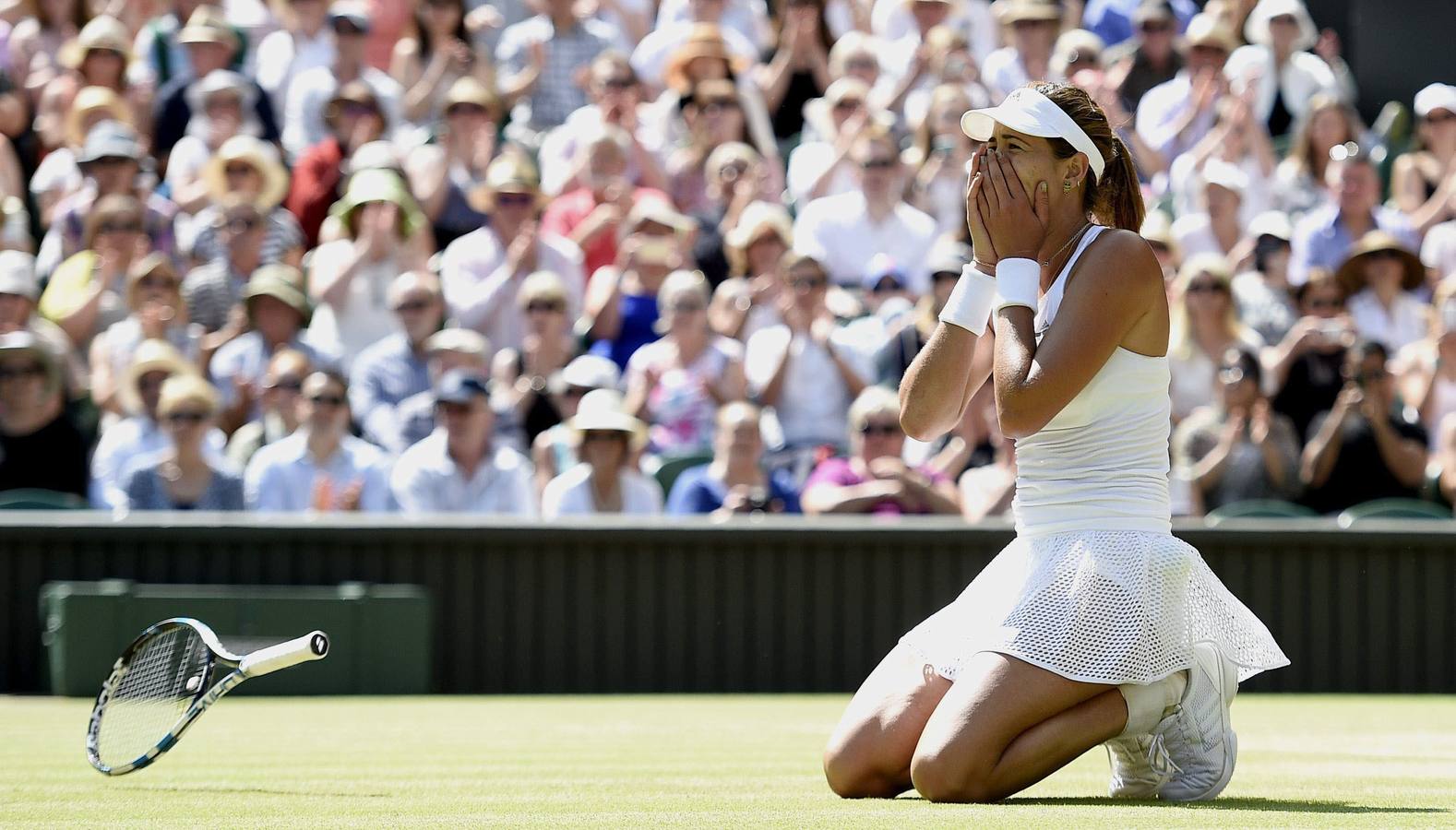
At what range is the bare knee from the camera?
4109 mm

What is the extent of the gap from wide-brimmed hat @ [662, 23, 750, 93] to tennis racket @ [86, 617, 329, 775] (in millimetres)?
7687

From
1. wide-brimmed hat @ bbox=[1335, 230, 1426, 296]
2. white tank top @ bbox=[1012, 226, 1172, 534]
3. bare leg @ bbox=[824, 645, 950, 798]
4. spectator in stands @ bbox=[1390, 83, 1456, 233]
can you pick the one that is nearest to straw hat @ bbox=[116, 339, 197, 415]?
wide-brimmed hat @ bbox=[1335, 230, 1426, 296]

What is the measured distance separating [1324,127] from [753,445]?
456cm

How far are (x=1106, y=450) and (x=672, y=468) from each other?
565 cm

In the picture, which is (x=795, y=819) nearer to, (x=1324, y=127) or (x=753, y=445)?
(x=753, y=445)

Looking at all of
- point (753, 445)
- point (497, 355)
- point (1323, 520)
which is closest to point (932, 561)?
point (753, 445)

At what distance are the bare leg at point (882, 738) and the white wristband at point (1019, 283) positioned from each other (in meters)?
0.86

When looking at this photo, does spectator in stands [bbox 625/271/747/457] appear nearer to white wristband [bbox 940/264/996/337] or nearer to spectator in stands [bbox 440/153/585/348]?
spectator in stands [bbox 440/153/585/348]

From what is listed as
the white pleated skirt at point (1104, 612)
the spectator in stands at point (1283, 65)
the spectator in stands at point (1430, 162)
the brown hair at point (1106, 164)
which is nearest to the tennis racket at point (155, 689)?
the white pleated skirt at point (1104, 612)

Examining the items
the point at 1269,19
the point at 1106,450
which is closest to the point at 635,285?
the point at 1269,19

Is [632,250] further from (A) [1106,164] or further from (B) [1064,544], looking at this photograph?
(B) [1064,544]

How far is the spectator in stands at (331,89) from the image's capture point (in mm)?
12406

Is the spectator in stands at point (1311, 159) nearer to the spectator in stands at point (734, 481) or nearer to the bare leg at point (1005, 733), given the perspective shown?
the spectator in stands at point (734, 481)

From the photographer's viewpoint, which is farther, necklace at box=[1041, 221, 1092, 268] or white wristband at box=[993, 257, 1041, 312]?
necklace at box=[1041, 221, 1092, 268]
